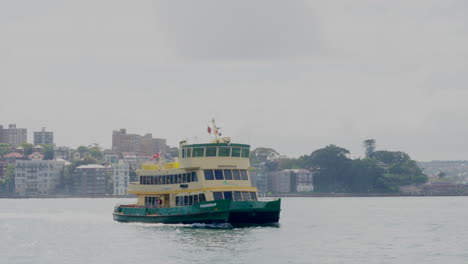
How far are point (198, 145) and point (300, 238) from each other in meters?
15.0

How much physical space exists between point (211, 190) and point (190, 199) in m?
3.05

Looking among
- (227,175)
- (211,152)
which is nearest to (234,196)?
(227,175)

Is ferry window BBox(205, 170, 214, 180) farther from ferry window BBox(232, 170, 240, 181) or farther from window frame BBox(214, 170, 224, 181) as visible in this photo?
ferry window BBox(232, 170, 240, 181)

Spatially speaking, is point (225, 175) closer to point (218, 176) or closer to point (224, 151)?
point (218, 176)

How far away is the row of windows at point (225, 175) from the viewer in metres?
80.7

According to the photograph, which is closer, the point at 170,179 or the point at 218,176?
the point at 218,176

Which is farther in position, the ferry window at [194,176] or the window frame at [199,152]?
the window frame at [199,152]

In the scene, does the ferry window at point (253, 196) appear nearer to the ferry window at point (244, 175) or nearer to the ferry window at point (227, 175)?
the ferry window at point (244, 175)

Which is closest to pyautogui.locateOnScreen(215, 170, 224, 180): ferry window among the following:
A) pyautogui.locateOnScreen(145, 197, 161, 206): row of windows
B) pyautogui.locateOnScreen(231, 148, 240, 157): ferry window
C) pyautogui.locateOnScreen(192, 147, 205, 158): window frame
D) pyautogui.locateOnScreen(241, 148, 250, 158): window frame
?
pyautogui.locateOnScreen(192, 147, 205, 158): window frame

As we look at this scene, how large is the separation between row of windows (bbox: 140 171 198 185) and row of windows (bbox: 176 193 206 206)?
5.23 ft

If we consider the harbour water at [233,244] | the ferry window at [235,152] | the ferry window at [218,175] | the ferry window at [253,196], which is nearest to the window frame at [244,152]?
the ferry window at [235,152]

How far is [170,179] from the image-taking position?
279 feet

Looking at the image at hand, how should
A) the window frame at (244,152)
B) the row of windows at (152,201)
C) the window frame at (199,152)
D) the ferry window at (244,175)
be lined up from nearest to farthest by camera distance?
the window frame at (199,152) < the ferry window at (244,175) < the window frame at (244,152) < the row of windows at (152,201)

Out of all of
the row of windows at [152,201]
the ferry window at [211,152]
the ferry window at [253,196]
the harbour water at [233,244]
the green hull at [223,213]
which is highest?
the ferry window at [211,152]
